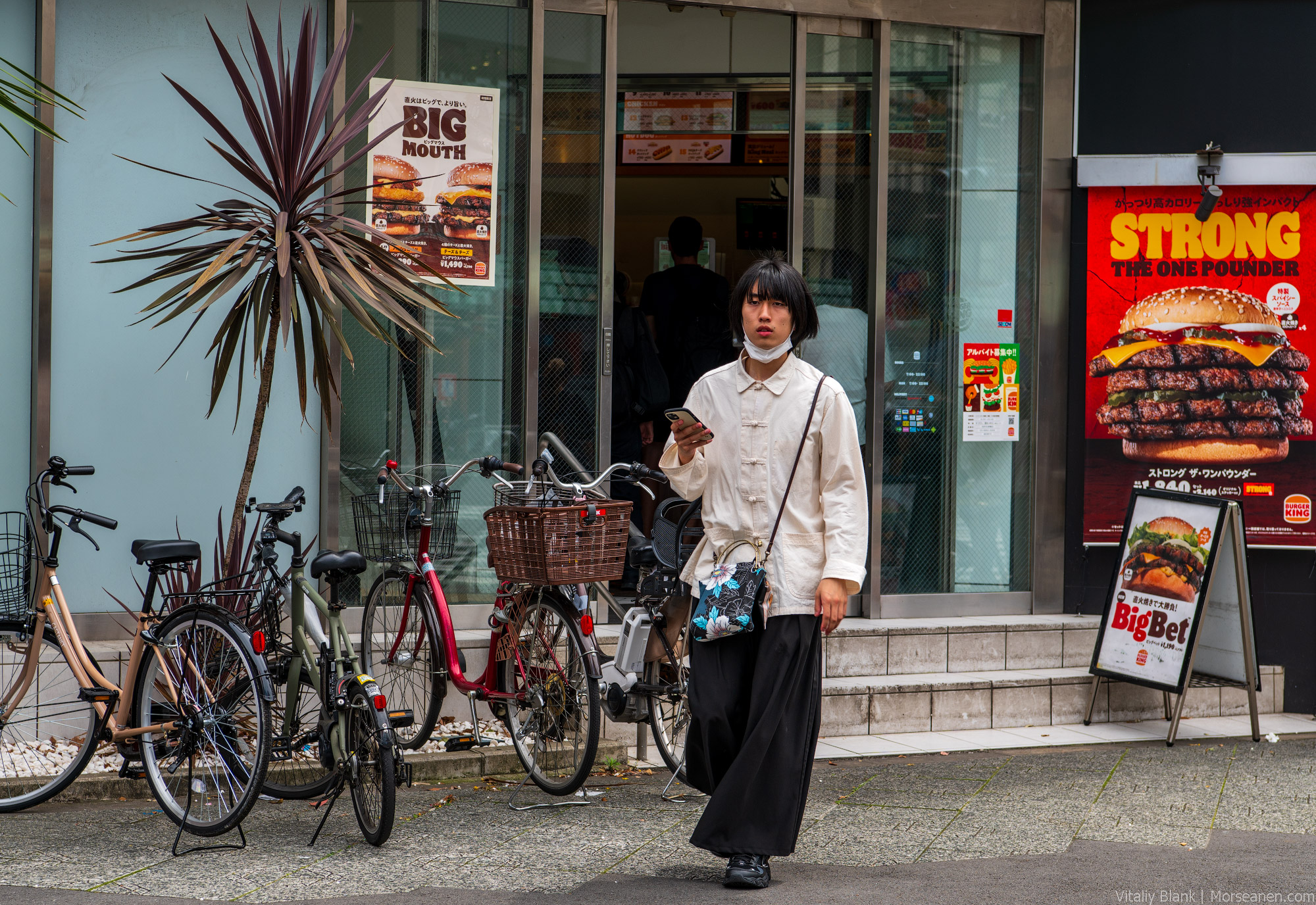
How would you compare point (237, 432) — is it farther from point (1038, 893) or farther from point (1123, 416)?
point (1123, 416)

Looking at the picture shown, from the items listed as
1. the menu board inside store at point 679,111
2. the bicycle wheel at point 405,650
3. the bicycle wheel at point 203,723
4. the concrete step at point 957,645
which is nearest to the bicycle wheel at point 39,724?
the bicycle wheel at point 203,723

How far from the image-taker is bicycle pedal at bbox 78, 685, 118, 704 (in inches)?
195

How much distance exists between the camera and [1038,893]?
4.29 m

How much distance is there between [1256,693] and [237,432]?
18.6 feet

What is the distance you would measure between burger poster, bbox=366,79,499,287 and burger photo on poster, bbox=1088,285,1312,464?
3.70 m

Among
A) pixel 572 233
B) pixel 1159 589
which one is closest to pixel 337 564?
pixel 572 233

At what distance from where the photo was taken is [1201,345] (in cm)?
768

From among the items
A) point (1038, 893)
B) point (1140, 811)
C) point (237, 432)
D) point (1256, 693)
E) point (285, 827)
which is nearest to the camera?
point (1038, 893)

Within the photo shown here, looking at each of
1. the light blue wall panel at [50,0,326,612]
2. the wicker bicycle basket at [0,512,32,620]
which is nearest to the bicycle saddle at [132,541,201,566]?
the wicker bicycle basket at [0,512,32,620]

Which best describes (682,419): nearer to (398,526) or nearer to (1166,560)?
(398,526)

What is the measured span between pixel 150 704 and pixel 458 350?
2.69 meters

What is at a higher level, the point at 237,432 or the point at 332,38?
the point at 332,38

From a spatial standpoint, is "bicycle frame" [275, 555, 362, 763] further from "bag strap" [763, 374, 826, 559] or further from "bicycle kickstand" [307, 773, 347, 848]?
"bag strap" [763, 374, 826, 559]

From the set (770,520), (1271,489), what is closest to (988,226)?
(1271,489)
